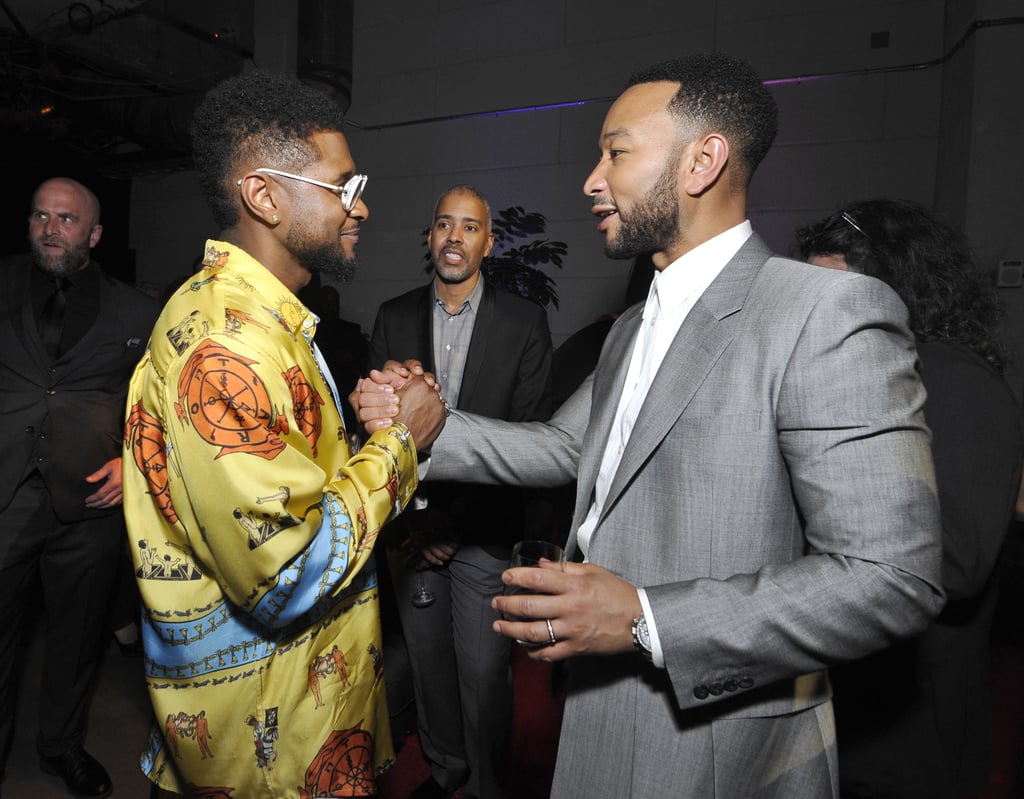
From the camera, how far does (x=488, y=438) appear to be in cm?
158

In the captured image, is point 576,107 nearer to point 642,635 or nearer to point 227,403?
point 227,403

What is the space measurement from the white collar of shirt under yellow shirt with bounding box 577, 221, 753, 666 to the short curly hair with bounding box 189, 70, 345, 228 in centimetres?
81

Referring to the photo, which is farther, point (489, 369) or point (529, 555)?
point (489, 369)

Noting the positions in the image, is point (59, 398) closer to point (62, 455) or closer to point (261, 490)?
point (62, 455)

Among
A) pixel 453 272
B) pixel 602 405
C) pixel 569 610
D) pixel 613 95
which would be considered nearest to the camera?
pixel 569 610

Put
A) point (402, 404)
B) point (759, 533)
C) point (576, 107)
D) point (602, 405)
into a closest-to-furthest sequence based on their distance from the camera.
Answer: point (759, 533)
point (602, 405)
point (402, 404)
point (576, 107)

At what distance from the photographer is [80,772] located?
240cm

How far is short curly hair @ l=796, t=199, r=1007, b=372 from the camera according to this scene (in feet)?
4.91

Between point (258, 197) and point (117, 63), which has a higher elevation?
point (117, 63)

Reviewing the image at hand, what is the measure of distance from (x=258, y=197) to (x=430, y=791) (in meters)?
2.07

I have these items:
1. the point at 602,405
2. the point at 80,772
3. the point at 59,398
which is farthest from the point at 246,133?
the point at 80,772

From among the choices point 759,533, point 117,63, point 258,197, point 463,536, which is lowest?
point 463,536

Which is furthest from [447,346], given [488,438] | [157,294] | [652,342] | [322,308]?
[157,294]

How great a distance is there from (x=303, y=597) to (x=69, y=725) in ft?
6.75
